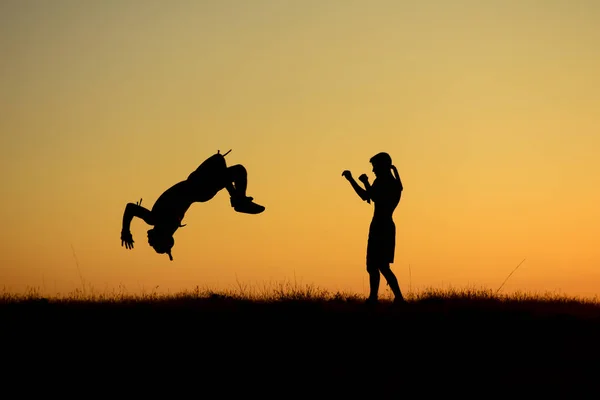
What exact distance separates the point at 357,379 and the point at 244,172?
427 cm

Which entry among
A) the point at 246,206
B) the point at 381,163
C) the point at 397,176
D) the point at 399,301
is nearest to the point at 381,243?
the point at 399,301

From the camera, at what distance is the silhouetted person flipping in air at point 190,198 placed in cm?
1468

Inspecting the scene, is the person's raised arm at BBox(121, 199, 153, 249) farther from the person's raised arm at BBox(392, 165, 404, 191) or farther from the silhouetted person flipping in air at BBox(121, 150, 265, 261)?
the person's raised arm at BBox(392, 165, 404, 191)

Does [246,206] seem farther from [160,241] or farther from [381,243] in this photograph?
[381,243]

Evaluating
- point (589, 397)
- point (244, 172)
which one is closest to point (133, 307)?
point (244, 172)

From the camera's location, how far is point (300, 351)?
1326 cm

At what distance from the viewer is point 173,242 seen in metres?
15.4

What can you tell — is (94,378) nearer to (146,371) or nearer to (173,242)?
(146,371)

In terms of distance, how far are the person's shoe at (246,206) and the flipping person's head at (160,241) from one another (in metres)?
1.42

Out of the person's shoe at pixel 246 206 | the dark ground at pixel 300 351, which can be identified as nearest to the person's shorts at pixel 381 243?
the dark ground at pixel 300 351

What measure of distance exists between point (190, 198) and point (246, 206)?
3.43ft

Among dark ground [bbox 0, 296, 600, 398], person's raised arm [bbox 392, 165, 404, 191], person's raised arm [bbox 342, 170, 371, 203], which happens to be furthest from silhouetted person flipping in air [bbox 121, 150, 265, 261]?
person's raised arm [bbox 392, 165, 404, 191]

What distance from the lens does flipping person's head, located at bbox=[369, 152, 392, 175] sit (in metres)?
17.6

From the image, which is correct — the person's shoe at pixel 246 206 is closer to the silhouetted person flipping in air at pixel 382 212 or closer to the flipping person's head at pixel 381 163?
the silhouetted person flipping in air at pixel 382 212
